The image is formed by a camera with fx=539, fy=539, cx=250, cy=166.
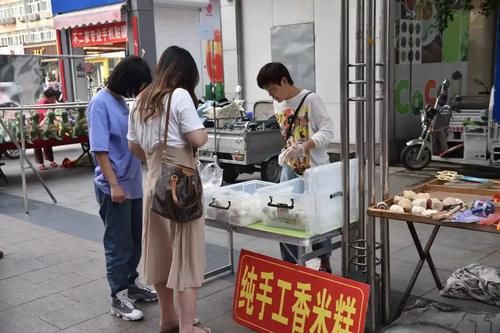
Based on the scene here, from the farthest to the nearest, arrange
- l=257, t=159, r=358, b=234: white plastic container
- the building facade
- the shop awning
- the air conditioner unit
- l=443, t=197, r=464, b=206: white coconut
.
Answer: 1. the air conditioner unit
2. the building facade
3. the shop awning
4. l=257, t=159, r=358, b=234: white plastic container
5. l=443, t=197, r=464, b=206: white coconut

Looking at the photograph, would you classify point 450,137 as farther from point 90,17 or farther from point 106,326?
point 90,17

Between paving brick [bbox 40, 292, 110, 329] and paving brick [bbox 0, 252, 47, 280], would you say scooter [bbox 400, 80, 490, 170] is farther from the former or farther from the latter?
paving brick [bbox 40, 292, 110, 329]

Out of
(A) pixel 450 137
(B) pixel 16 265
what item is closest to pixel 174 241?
(B) pixel 16 265

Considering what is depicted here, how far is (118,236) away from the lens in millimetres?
3541

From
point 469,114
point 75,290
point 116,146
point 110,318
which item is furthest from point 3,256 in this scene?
point 469,114

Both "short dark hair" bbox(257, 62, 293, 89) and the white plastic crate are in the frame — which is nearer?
"short dark hair" bbox(257, 62, 293, 89)

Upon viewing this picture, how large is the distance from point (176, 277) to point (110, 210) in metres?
0.77

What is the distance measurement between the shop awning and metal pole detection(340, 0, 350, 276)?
12359 mm

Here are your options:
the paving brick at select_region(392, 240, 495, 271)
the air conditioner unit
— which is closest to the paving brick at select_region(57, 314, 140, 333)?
the paving brick at select_region(392, 240, 495, 271)

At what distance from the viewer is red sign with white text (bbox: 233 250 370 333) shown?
276 cm

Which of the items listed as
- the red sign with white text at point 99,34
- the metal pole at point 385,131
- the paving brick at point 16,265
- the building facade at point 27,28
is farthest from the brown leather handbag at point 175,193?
the building facade at point 27,28

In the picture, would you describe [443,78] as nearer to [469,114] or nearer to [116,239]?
[469,114]

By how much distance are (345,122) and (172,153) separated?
100 cm

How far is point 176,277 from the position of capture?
304 centimetres
